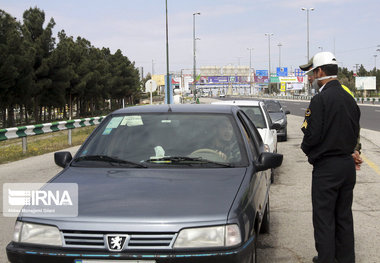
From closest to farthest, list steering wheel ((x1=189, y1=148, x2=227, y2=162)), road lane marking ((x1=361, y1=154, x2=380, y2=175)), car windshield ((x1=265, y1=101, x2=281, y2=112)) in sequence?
steering wheel ((x1=189, y1=148, x2=227, y2=162)) < road lane marking ((x1=361, y1=154, x2=380, y2=175)) < car windshield ((x1=265, y1=101, x2=281, y2=112))

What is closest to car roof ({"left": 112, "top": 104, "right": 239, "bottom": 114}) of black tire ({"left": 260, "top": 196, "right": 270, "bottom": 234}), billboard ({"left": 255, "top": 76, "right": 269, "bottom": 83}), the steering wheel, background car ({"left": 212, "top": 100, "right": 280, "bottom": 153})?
the steering wheel

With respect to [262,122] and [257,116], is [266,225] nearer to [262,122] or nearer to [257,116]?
[262,122]

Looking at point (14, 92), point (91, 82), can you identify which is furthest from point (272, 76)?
point (14, 92)

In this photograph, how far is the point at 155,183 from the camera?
142 inches

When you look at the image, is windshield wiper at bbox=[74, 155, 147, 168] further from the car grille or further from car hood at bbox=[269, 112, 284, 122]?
car hood at bbox=[269, 112, 284, 122]

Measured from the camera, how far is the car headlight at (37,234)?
314 cm

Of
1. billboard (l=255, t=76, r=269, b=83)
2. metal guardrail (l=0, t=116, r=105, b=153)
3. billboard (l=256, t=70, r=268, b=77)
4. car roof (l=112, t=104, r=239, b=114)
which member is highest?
billboard (l=256, t=70, r=268, b=77)

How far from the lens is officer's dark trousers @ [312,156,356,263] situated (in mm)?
4102

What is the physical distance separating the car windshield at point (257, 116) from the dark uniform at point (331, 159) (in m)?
5.93

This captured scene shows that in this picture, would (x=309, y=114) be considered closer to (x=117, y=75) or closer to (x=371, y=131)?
(x=371, y=131)

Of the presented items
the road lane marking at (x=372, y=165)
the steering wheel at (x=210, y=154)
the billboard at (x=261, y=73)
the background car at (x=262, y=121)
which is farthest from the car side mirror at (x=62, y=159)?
the billboard at (x=261, y=73)

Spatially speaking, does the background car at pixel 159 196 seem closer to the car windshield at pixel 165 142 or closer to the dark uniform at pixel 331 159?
the car windshield at pixel 165 142

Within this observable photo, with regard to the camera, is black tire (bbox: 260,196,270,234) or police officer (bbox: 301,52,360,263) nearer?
police officer (bbox: 301,52,360,263)

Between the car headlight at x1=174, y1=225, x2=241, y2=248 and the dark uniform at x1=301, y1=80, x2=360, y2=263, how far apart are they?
1.31m
